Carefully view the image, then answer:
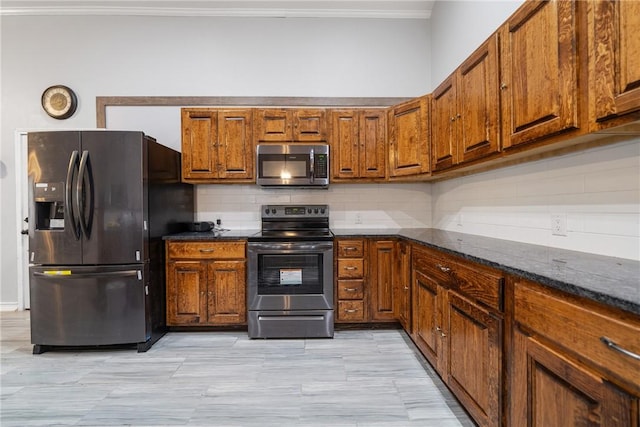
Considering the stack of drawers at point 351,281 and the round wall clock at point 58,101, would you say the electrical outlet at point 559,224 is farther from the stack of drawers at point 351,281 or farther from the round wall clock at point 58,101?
the round wall clock at point 58,101

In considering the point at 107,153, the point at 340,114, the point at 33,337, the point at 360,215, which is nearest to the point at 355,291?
the point at 360,215

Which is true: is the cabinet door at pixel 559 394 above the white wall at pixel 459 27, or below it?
below

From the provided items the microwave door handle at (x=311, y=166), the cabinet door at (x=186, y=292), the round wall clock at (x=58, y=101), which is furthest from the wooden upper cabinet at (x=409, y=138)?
the round wall clock at (x=58, y=101)

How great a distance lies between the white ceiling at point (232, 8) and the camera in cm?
358

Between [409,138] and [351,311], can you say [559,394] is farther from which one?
[409,138]

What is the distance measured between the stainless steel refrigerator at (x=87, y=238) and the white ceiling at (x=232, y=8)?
1874 millimetres

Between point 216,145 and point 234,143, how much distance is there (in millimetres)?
185

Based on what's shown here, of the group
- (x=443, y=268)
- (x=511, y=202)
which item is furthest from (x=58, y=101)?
(x=511, y=202)

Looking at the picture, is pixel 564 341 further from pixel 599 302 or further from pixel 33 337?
pixel 33 337

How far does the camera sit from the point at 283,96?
3.74 m

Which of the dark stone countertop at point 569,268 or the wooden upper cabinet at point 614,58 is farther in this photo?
the wooden upper cabinet at point 614,58

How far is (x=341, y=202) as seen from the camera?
379 cm

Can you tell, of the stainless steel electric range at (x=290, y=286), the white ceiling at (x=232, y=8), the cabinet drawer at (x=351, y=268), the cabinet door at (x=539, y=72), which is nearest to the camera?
the cabinet door at (x=539, y=72)

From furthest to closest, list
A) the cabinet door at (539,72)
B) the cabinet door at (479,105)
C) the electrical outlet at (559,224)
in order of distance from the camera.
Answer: the cabinet door at (479,105) → the electrical outlet at (559,224) → the cabinet door at (539,72)
